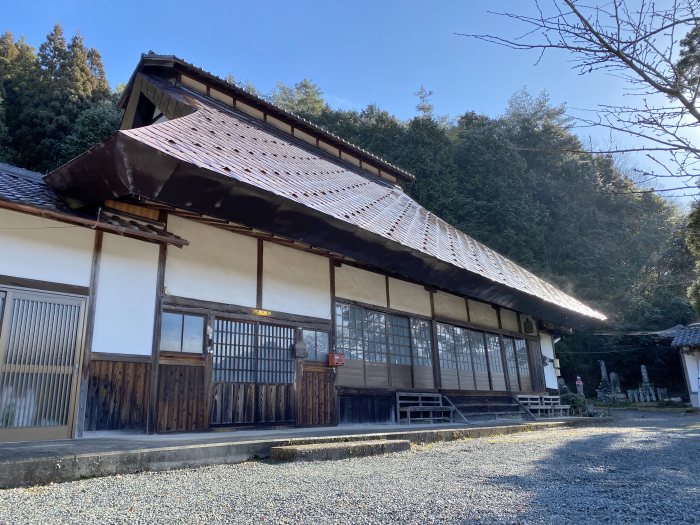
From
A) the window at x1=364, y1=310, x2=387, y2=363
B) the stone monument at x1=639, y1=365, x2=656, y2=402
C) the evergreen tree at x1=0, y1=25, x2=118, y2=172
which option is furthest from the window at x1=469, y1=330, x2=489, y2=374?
the stone monument at x1=639, y1=365, x2=656, y2=402

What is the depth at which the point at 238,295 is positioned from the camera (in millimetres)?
6660

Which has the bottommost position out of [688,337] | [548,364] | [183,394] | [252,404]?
[252,404]

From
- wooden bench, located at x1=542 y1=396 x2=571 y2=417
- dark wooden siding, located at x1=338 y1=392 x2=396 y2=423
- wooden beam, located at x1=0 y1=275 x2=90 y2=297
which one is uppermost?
wooden beam, located at x1=0 y1=275 x2=90 y2=297

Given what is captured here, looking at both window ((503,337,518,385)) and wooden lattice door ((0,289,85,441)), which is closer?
wooden lattice door ((0,289,85,441))

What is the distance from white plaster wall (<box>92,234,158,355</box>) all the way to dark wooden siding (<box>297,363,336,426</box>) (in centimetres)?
242

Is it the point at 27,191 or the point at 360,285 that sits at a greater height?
the point at 27,191

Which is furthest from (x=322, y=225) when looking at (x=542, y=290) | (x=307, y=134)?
(x=542, y=290)

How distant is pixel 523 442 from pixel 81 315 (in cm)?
530

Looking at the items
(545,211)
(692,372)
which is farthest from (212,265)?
(545,211)

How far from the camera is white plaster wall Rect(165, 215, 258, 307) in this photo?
6.11 meters

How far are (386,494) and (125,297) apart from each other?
4.13m

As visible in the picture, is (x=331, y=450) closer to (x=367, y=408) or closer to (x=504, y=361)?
(x=367, y=408)

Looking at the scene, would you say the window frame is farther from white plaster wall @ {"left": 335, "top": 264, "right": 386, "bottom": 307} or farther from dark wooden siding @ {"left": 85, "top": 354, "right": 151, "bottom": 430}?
white plaster wall @ {"left": 335, "top": 264, "right": 386, "bottom": 307}

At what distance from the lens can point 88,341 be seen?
5172mm
